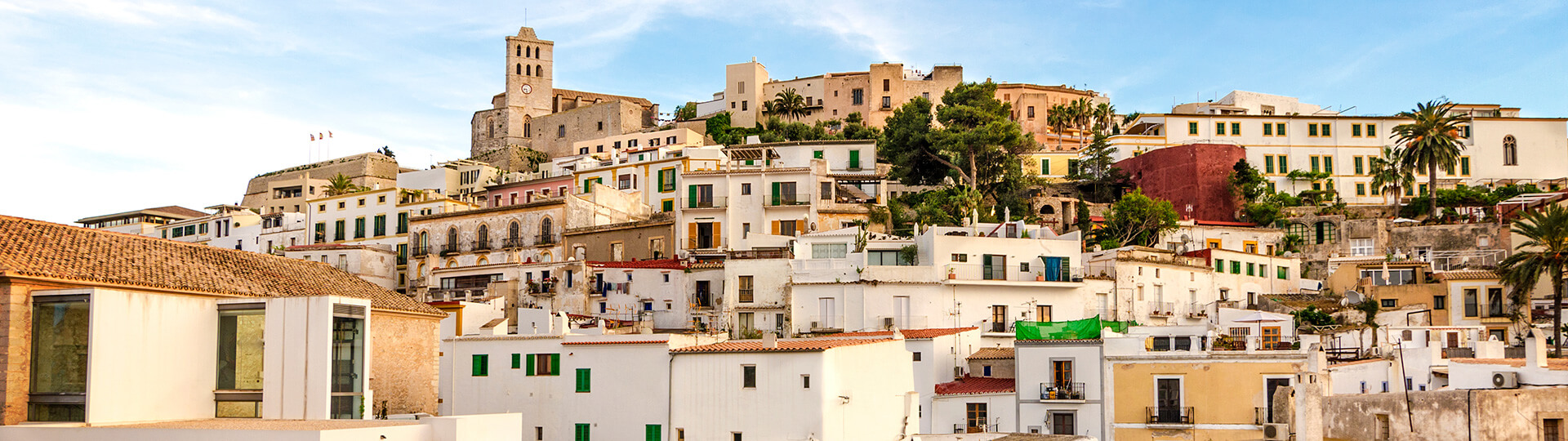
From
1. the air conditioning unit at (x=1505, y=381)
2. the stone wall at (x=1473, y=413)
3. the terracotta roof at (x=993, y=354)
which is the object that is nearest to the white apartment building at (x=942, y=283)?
the terracotta roof at (x=993, y=354)

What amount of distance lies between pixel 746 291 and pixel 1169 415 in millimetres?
18060

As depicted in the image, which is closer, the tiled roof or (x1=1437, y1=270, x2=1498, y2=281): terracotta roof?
the tiled roof

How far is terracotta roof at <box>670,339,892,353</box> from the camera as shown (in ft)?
102

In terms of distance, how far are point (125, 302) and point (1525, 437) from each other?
95.9 feet

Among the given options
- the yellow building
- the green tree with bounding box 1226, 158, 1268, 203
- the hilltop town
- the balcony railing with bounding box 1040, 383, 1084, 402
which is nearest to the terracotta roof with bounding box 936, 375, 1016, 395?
the hilltop town

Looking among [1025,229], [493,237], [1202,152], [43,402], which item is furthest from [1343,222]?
[43,402]

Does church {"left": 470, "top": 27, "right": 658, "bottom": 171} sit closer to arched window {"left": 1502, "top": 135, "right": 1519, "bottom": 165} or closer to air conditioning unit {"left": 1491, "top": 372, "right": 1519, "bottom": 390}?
arched window {"left": 1502, "top": 135, "right": 1519, "bottom": 165}

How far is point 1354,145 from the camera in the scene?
7581 centimetres

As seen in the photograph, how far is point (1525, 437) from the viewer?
29672 millimetres

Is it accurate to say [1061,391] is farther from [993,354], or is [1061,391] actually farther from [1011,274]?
[1011,274]

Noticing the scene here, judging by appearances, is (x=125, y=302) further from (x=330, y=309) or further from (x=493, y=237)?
(x=493, y=237)

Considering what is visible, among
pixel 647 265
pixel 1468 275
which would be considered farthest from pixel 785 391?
pixel 1468 275

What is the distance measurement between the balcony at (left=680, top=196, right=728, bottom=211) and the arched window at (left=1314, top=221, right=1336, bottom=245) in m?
29.9

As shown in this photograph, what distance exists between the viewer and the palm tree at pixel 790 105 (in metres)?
97.9
